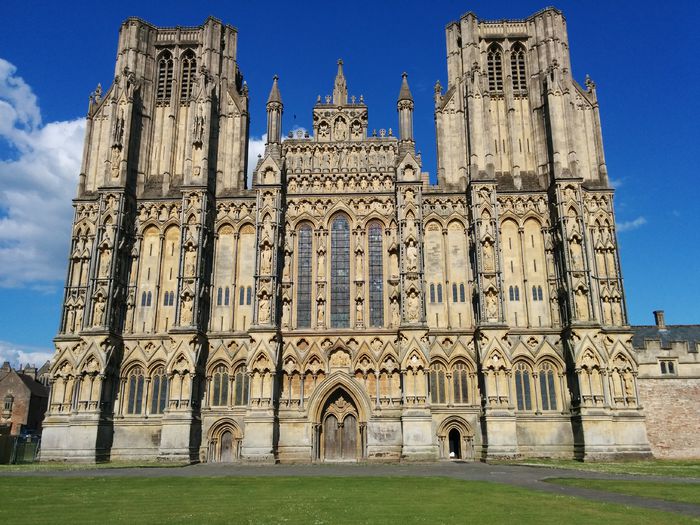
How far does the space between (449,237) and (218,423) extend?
22187 mm

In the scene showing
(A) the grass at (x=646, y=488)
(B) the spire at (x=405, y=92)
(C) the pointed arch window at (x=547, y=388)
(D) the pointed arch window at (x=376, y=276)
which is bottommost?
(A) the grass at (x=646, y=488)

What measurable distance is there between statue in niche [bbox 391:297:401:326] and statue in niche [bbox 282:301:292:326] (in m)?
7.71

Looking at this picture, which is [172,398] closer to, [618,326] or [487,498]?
[487,498]

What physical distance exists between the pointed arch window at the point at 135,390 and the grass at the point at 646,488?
30044mm

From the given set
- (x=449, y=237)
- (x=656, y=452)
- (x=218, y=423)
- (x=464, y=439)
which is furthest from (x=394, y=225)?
(x=656, y=452)

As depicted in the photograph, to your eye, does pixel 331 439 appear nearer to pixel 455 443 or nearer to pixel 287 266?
pixel 455 443

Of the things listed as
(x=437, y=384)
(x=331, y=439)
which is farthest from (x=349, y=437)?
(x=437, y=384)

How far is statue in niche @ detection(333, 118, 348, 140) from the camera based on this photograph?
48.6 metres

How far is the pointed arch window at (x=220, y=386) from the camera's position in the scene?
4275 cm

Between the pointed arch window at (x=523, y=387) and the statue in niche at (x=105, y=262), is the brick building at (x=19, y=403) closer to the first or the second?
the statue in niche at (x=105, y=262)

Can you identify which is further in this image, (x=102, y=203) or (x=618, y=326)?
(x=102, y=203)

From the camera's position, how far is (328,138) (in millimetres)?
48625

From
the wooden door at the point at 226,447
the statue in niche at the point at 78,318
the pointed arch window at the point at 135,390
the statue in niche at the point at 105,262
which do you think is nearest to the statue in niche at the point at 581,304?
the wooden door at the point at 226,447

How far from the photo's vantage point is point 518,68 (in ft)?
166
